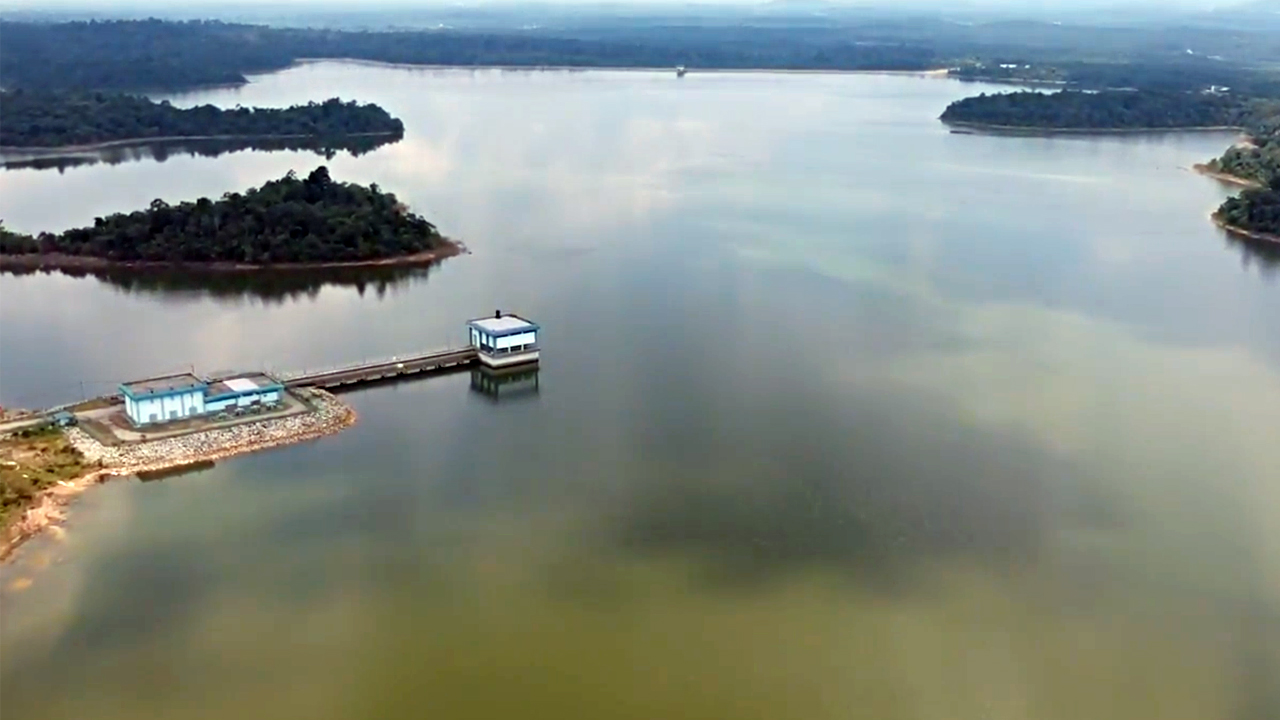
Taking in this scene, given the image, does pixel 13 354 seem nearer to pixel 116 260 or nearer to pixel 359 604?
pixel 116 260

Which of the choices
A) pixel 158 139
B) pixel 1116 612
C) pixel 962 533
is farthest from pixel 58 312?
pixel 158 139

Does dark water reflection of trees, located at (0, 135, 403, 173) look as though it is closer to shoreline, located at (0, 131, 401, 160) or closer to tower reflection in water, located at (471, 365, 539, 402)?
shoreline, located at (0, 131, 401, 160)

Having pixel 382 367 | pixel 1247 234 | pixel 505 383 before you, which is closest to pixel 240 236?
pixel 382 367

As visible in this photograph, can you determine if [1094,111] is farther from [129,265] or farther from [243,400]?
[243,400]

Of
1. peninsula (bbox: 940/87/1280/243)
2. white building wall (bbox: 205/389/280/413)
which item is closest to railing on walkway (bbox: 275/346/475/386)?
white building wall (bbox: 205/389/280/413)

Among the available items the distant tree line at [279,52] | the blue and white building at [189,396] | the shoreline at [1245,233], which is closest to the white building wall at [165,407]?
the blue and white building at [189,396]

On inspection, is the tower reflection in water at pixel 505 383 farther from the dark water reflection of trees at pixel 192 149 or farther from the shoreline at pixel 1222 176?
the shoreline at pixel 1222 176

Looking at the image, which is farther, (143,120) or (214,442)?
(143,120)
